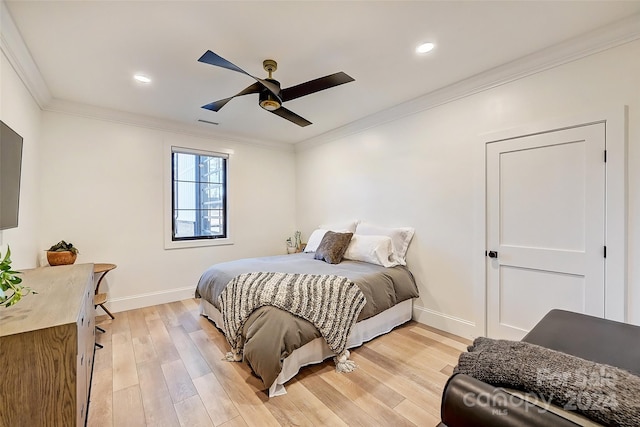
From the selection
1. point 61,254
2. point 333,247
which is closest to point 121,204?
point 61,254

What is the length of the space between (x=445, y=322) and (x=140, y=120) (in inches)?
182

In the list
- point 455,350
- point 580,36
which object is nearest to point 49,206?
point 455,350

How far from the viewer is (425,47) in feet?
7.19

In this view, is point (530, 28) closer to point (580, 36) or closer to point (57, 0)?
point (580, 36)

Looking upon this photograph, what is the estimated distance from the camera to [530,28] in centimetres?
198

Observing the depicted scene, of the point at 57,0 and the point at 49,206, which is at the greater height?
the point at 57,0

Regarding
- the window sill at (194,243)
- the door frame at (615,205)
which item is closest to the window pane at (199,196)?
the window sill at (194,243)

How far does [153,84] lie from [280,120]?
5.19 feet

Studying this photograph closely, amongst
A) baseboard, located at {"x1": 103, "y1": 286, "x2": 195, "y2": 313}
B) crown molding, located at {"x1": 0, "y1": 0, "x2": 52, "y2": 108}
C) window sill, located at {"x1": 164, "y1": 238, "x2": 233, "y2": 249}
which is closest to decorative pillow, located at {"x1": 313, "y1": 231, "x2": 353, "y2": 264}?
window sill, located at {"x1": 164, "y1": 238, "x2": 233, "y2": 249}

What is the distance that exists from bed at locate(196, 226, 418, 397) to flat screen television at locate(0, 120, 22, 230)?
1.62m

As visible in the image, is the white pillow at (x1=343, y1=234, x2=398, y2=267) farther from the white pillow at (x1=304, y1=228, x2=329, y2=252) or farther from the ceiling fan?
the ceiling fan

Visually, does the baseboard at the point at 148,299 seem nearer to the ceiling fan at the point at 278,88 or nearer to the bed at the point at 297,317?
the bed at the point at 297,317

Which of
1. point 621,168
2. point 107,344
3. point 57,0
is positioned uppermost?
point 57,0

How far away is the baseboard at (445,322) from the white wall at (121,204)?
3.00 metres
